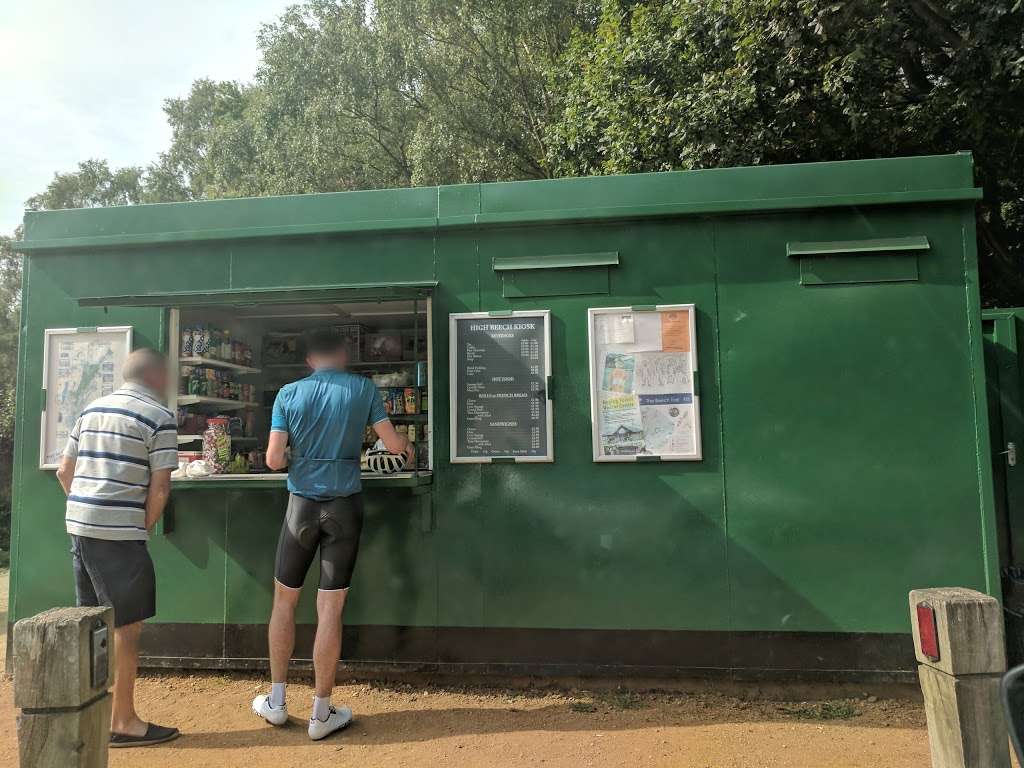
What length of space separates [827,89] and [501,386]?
20.0 feet

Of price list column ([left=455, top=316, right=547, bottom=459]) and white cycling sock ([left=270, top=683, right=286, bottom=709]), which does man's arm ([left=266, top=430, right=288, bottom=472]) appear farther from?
white cycling sock ([left=270, top=683, right=286, bottom=709])

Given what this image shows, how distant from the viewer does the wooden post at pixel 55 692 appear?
2.18 meters

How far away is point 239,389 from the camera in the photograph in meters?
5.59

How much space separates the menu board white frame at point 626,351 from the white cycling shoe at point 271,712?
2.24m

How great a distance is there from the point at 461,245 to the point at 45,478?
3123 mm

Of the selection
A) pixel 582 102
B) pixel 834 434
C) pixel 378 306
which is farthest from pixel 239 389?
pixel 582 102

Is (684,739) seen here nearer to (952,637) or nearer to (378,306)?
(952,637)

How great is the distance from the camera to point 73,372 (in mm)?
4777

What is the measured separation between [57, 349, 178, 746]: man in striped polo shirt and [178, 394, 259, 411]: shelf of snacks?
1062 mm

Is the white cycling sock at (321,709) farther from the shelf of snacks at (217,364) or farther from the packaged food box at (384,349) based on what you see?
the packaged food box at (384,349)

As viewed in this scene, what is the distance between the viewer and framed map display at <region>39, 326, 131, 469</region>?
4.74 meters

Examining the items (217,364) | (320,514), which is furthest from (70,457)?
(217,364)

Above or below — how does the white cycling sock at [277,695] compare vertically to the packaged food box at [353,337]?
below

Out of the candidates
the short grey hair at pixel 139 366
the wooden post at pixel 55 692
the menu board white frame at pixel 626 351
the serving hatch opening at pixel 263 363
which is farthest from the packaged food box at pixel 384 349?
the wooden post at pixel 55 692
